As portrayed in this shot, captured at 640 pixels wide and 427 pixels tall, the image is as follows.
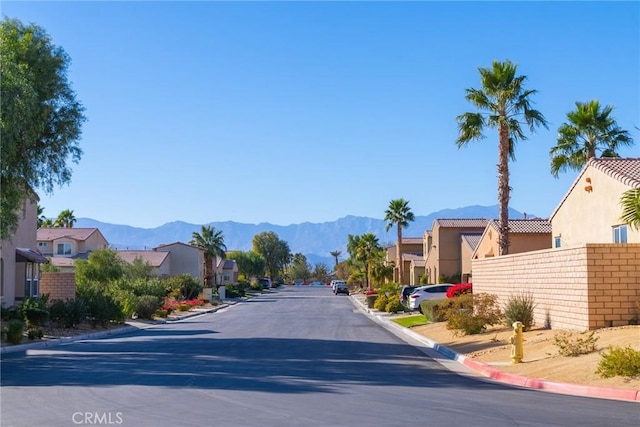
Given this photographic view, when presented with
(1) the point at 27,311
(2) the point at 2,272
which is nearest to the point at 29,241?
(2) the point at 2,272

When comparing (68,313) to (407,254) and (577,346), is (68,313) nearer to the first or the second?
(577,346)

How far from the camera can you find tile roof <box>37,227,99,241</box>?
80.6 metres

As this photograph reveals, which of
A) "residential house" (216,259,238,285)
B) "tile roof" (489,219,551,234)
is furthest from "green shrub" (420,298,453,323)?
"residential house" (216,259,238,285)

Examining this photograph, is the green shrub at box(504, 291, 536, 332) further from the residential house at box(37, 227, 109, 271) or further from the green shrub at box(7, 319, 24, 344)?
the residential house at box(37, 227, 109, 271)

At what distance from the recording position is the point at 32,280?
126 ft

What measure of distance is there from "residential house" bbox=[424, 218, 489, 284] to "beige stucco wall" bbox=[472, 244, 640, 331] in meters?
39.7

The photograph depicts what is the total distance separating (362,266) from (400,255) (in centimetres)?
4644

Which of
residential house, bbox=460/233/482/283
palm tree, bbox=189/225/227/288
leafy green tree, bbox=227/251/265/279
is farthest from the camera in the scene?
leafy green tree, bbox=227/251/265/279

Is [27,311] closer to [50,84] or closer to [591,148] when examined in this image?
[50,84]

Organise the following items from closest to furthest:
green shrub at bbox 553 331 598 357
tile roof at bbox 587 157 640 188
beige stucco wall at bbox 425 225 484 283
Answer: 1. green shrub at bbox 553 331 598 357
2. tile roof at bbox 587 157 640 188
3. beige stucco wall at bbox 425 225 484 283

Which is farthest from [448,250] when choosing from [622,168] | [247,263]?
[247,263]

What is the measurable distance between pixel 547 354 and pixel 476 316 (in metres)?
7.91

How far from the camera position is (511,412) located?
39.6 feet

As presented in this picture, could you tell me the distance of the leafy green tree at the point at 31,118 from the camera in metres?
22.1
